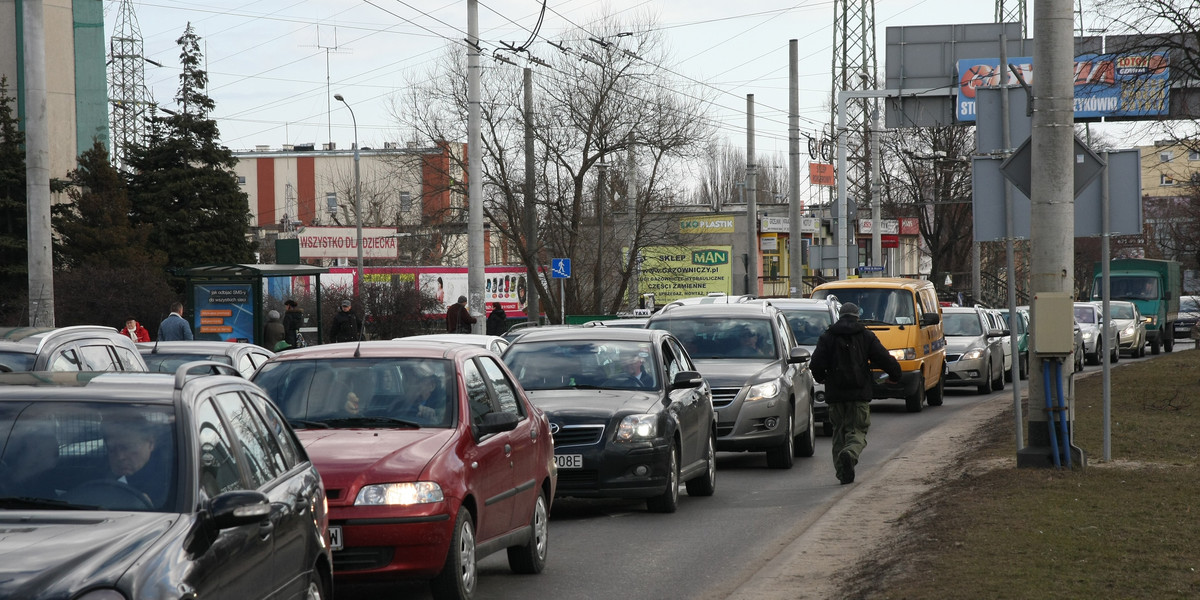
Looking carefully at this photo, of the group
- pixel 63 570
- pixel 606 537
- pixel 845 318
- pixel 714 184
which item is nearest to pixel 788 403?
pixel 845 318

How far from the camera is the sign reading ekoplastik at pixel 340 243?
207 ft

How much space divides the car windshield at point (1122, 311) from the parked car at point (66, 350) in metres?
37.9

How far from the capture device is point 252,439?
5762 millimetres

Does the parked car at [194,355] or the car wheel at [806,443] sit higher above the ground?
the parked car at [194,355]

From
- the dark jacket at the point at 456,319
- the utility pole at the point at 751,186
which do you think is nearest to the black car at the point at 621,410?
the dark jacket at the point at 456,319

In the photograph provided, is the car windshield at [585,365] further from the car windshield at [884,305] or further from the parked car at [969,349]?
the parked car at [969,349]

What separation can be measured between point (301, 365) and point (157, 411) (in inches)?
143

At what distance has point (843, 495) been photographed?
12.9 meters

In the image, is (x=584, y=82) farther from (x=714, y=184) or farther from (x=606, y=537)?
(x=714, y=184)

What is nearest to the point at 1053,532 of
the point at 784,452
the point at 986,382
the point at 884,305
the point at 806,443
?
the point at 784,452

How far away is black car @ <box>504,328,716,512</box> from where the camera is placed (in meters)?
11.2

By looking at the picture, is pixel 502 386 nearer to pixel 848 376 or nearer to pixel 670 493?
pixel 670 493

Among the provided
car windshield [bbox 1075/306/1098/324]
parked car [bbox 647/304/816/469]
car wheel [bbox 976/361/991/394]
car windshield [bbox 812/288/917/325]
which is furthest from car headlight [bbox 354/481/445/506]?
car windshield [bbox 1075/306/1098/324]

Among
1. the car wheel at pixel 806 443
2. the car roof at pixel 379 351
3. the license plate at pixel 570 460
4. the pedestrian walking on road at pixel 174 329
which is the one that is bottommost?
the car wheel at pixel 806 443
